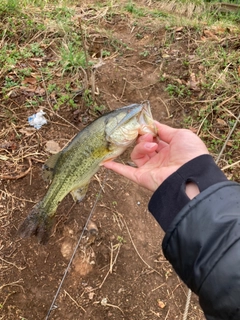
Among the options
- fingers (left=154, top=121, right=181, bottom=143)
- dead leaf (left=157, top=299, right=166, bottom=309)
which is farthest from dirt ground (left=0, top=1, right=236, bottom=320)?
fingers (left=154, top=121, right=181, bottom=143)

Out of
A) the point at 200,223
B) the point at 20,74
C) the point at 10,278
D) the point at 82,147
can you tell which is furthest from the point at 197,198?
the point at 20,74

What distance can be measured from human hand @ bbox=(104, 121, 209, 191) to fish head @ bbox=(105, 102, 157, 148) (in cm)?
8

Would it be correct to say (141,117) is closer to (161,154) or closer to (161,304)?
(161,154)

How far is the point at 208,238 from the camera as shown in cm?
182

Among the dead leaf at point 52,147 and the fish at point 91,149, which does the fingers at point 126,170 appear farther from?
the dead leaf at point 52,147

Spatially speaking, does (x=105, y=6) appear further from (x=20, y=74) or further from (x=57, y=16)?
(x=20, y=74)

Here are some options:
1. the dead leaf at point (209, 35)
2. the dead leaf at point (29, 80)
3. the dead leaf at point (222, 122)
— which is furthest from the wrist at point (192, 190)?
the dead leaf at point (209, 35)

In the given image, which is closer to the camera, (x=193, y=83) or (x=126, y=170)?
(x=126, y=170)

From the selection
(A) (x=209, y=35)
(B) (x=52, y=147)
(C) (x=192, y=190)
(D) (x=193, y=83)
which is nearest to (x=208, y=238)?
(C) (x=192, y=190)

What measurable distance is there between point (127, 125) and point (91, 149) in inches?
12.2

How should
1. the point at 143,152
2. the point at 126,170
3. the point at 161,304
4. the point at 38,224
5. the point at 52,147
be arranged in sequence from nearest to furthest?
the point at 143,152
the point at 126,170
the point at 38,224
the point at 161,304
the point at 52,147

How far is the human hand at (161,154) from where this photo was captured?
2.43m

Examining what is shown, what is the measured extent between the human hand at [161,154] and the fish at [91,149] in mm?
112

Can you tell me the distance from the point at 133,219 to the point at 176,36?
3.35 meters
